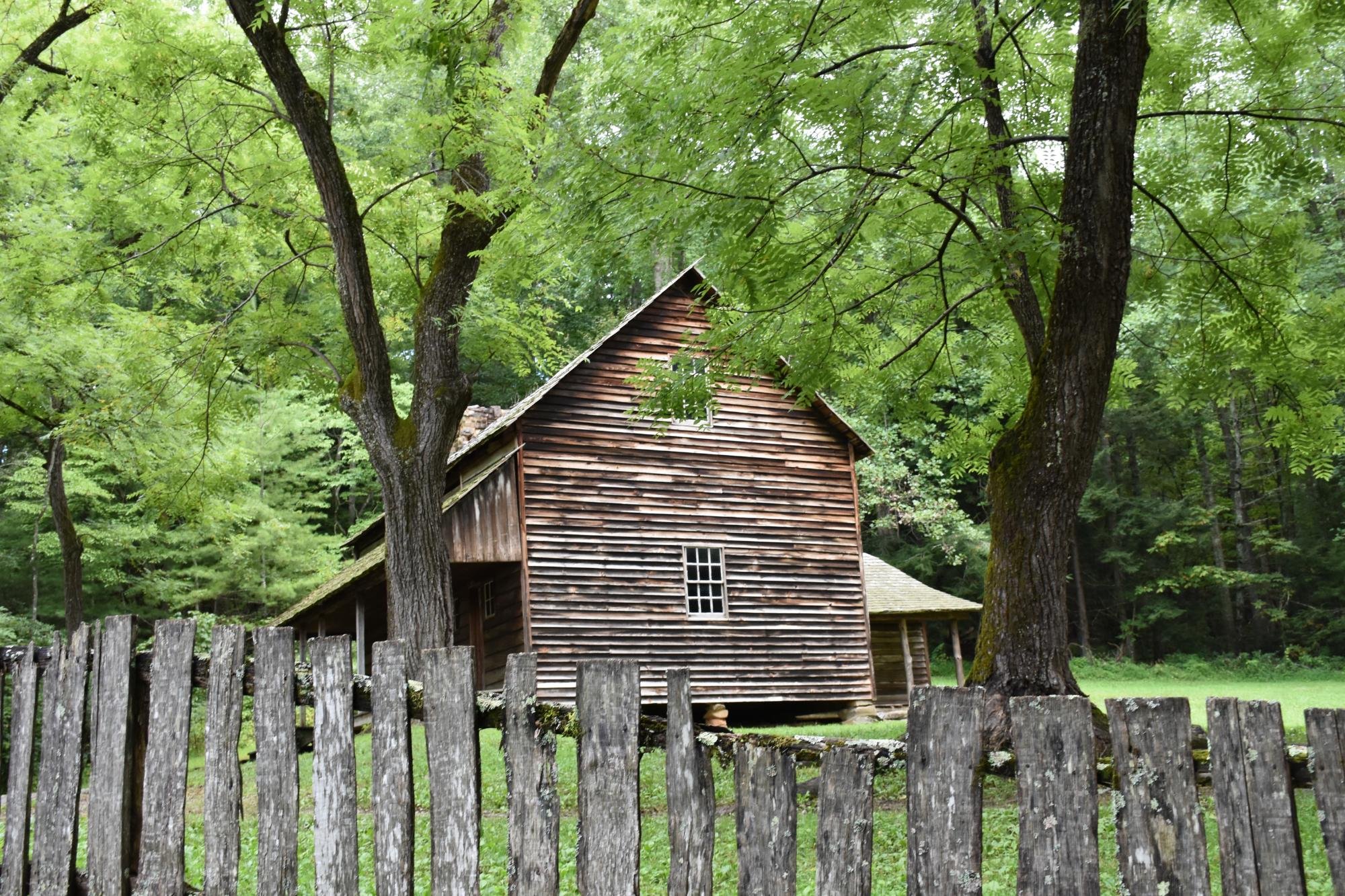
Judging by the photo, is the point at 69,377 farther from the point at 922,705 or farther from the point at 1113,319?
the point at 922,705

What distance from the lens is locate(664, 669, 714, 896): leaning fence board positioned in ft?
10.1

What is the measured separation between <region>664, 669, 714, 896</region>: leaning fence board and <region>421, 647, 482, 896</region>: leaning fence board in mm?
731

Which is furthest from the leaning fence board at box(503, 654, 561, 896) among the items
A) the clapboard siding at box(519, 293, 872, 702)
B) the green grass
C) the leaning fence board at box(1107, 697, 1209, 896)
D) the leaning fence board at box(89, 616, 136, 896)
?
the clapboard siding at box(519, 293, 872, 702)

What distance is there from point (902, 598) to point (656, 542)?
851cm

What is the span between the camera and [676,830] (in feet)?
10.3

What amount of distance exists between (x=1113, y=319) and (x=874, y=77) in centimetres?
249

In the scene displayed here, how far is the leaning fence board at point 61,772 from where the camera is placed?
5090 millimetres

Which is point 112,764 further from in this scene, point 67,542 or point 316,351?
point 67,542

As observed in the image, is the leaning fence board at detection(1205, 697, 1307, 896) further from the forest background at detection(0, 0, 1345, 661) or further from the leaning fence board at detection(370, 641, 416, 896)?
the forest background at detection(0, 0, 1345, 661)

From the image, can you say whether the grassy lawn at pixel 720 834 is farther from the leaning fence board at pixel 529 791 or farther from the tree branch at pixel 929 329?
the tree branch at pixel 929 329

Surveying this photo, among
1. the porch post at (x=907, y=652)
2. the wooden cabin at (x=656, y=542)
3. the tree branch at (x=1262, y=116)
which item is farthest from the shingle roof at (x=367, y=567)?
the tree branch at (x=1262, y=116)

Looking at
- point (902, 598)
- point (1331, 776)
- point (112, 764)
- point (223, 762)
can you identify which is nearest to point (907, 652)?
point (902, 598)

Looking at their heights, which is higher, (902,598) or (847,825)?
(902,598)

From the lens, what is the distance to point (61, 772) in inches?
204
